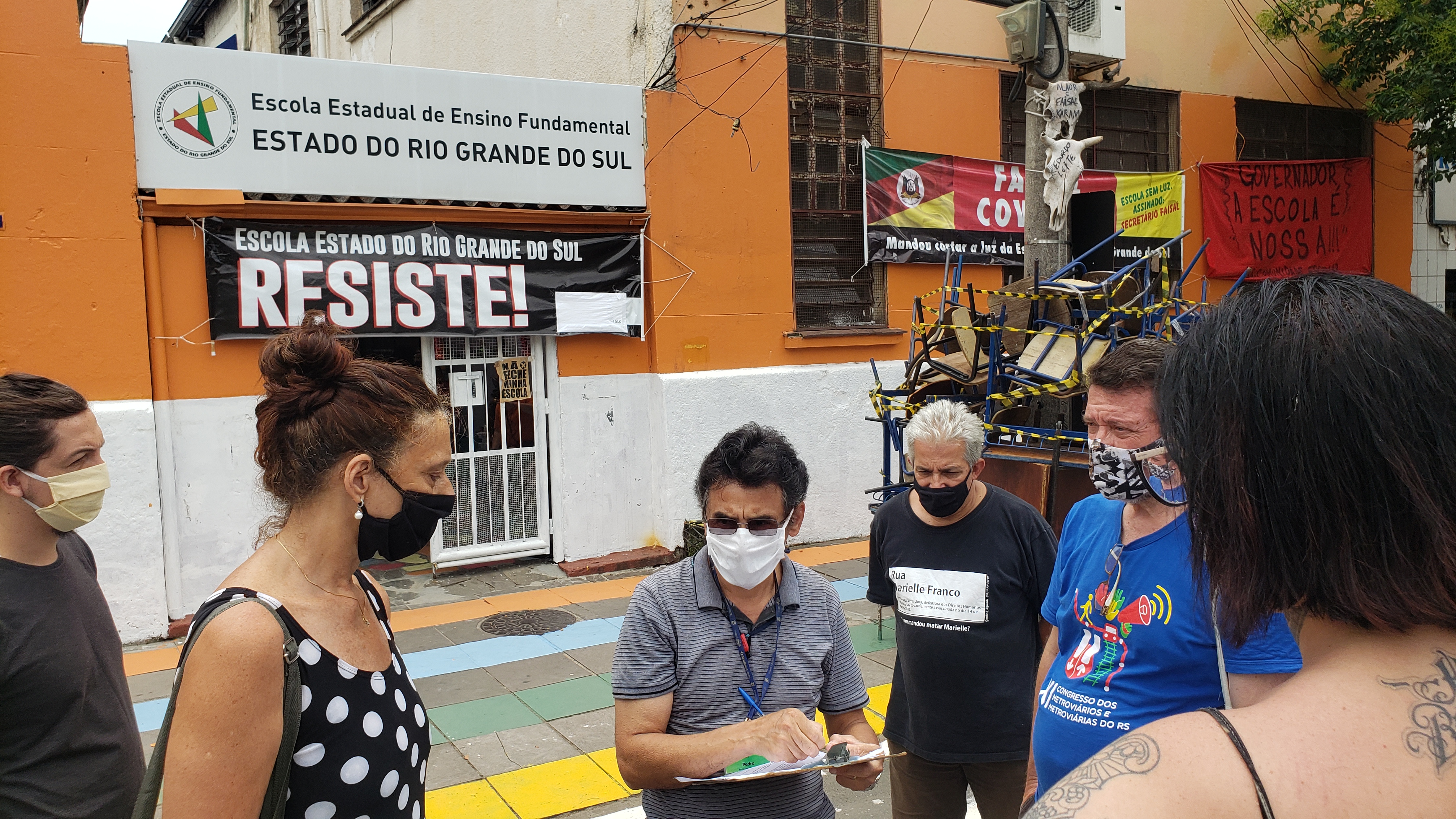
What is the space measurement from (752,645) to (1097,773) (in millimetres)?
1320

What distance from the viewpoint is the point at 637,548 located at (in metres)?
9.44

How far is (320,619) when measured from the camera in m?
2.01

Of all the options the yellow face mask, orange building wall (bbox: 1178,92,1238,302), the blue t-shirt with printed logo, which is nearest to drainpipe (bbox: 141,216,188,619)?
the yellow face mask

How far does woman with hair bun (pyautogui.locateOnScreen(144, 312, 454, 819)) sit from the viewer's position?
5.69 feet

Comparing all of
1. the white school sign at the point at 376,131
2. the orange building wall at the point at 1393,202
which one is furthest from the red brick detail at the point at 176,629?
the orange building wall at the point at 1393,202

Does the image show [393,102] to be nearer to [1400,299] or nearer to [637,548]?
[637,548]

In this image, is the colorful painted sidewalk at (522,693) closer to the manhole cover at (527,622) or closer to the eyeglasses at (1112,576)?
the manhole cover at (527,622)

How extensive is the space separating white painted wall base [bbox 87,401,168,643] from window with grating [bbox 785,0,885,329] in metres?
6.07

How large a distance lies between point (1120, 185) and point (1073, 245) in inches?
189

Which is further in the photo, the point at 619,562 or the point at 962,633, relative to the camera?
the point at 619,562

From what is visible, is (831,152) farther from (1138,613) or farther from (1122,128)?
(1138,613)

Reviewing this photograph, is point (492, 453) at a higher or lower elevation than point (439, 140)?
lower

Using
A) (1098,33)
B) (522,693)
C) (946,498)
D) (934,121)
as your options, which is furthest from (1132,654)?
(1098,33)

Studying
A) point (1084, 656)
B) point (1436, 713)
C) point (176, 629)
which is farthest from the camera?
point (176, 629)
